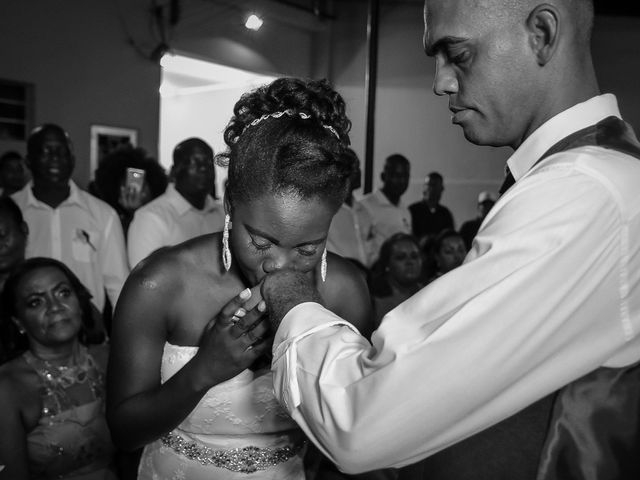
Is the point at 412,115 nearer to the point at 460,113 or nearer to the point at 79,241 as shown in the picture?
the point at 79,241

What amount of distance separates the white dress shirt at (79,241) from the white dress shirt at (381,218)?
2.55m

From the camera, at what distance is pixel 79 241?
3.87 metres

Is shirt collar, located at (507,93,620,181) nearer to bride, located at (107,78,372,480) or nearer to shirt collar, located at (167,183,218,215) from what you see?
bride, located at (107,78,372,480)

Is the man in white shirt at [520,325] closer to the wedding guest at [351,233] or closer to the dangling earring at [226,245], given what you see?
the dangling earring at [226,245]

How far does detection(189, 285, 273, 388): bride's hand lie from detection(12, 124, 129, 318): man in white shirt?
8.74 feet

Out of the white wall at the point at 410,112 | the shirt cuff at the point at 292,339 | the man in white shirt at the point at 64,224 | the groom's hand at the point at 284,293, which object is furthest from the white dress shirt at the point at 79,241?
the white wall at the point at 410,112

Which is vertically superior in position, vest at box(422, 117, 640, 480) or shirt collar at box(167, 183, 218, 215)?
shirt collar at box(167, 183, 218, 215)

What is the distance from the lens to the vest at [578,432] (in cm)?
99

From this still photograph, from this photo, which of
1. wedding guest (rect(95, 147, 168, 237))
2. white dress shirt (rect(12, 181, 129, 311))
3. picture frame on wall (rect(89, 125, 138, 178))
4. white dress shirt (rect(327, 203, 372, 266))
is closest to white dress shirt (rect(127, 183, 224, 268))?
white dress shirt (rect(12, 181, 129, 311))

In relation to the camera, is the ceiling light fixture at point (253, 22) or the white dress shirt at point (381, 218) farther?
the ceiling light fixture at point (253, 22)

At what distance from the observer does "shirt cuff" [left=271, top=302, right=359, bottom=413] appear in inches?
39.6

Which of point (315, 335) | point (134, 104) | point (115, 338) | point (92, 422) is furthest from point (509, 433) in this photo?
point (134, 104)

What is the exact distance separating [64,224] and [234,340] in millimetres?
2895

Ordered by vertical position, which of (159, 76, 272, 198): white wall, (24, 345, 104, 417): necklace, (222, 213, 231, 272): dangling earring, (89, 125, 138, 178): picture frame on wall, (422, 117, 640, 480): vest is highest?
(159, 76, 272, 198): white wall
